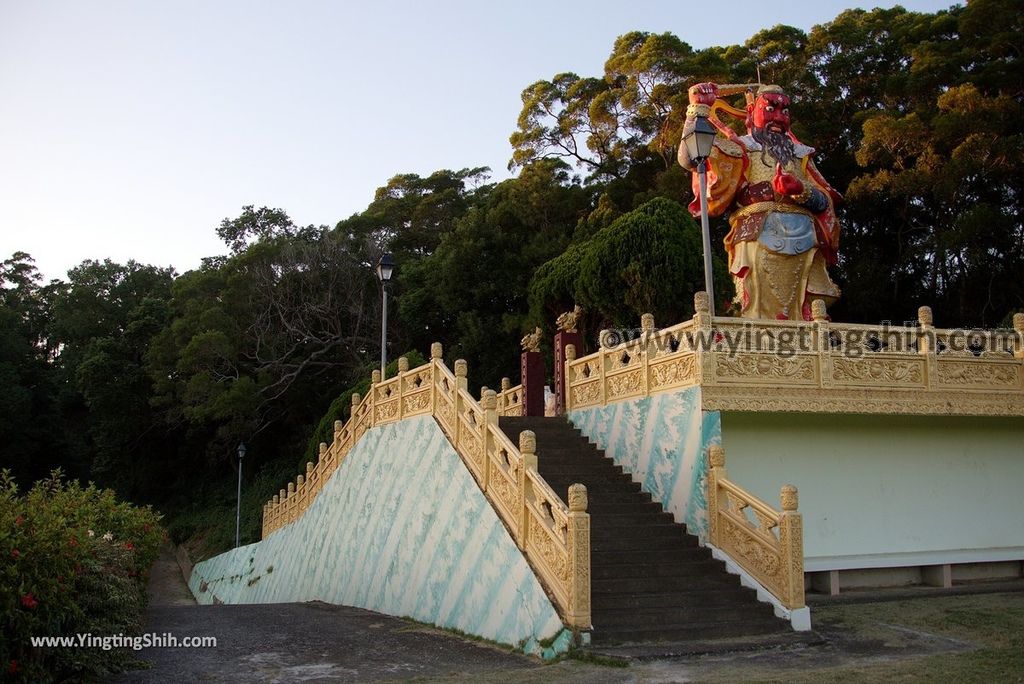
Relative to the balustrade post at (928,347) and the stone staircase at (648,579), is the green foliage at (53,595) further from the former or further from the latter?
the balustrade post at (928,347)

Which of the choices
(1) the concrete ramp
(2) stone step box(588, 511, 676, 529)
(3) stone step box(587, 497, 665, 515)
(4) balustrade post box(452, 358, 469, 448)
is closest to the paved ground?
(1) the concrete ramp

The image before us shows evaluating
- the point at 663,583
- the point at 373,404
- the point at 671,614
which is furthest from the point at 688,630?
the point at 373,404

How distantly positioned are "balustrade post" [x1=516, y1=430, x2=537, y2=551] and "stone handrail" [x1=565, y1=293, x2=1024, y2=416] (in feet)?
7.23

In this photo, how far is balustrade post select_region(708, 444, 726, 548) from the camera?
8.90 metres

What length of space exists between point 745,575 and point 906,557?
3.16 m

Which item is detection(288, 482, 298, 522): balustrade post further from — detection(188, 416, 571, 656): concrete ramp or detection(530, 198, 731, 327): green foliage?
detection(530, 198, 731, 327): green foliage

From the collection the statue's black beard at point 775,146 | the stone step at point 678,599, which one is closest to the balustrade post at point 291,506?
the stone step at point 678,599

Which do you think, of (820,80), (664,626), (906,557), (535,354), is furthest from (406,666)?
(820,80)

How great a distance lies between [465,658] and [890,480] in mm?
5971

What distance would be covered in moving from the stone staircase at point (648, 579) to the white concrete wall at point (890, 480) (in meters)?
1.25

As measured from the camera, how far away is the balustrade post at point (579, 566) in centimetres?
700

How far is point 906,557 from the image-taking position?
10.3 m

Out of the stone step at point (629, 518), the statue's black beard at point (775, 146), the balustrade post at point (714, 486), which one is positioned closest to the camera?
the balustrade post at point (714, 486)

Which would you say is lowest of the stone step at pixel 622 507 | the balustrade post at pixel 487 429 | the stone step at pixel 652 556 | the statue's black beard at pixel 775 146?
the stone step at pixel 652 556
